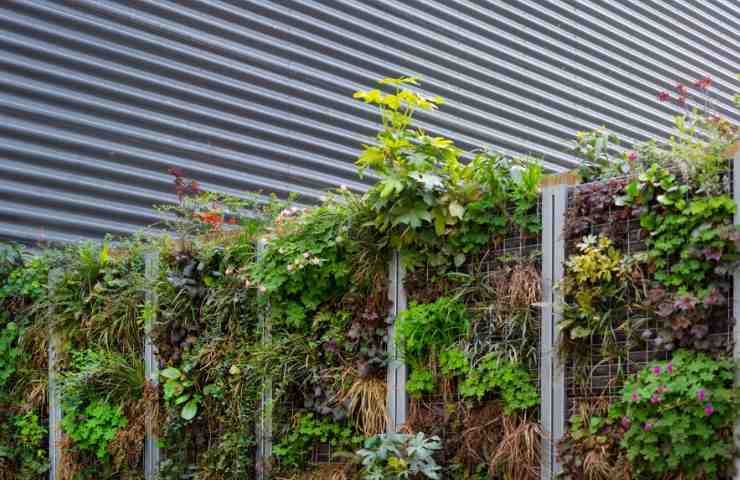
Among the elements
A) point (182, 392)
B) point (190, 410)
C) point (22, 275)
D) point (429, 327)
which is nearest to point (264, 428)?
point (190, 410)

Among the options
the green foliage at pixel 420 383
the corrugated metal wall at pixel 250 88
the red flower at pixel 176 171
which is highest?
the corrugated metal wall at pixel 250 88

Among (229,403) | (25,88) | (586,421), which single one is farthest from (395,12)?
(586,421)

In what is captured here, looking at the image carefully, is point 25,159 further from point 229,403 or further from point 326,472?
point 326,472

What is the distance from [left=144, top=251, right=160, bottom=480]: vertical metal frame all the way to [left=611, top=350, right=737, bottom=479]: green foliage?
345 cm

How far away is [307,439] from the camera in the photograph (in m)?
5.92

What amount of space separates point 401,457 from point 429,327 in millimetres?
698

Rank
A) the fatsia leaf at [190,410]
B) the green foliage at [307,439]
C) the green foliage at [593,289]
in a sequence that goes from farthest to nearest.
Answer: the fatsia leaf at [190,410] < the green foliage at [307,439] < the green foliage at [593,289]

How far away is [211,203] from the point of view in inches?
296

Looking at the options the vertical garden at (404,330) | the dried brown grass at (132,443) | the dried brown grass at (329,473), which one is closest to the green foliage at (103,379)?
the vertical garden at (404,330)

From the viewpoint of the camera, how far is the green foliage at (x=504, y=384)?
4980 mm

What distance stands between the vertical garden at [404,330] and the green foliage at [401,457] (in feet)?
0.05

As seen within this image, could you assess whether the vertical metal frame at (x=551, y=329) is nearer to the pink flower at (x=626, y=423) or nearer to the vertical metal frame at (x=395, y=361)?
the pink flower at (x=626, y=423)

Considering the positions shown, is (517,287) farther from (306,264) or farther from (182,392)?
(182,392)

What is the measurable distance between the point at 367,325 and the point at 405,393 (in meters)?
0.45
